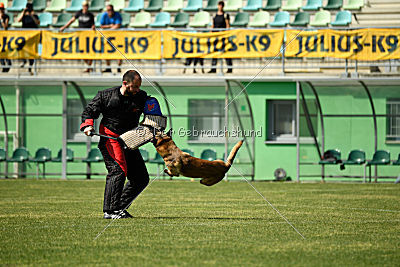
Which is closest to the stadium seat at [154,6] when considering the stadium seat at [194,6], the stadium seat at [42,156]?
the stadium seat at [194,6]

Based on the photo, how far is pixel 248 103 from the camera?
24141 mm

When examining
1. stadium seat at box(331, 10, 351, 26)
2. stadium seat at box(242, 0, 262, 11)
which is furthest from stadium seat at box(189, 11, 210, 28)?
stadium seat at box(331, 10, 351, 26)

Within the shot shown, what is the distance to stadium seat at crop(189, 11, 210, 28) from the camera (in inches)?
1122

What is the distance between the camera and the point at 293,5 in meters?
29.0

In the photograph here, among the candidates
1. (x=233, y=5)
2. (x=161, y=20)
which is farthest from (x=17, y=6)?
(x=233, y=5)

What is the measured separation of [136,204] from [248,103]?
430 inches

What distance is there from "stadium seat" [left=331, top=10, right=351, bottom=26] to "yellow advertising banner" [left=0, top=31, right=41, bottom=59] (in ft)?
36.1

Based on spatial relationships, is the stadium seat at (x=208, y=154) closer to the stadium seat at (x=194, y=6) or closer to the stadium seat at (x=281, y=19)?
the stadium seat at (x=281, y=19)

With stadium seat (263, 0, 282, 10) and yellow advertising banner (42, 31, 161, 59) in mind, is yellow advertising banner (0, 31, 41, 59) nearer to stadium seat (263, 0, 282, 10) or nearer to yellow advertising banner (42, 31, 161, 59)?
yellow advertising banner (42, 31, 161, 59)

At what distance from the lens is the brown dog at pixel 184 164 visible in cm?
957

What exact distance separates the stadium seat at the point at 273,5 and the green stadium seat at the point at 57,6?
28.0 ft

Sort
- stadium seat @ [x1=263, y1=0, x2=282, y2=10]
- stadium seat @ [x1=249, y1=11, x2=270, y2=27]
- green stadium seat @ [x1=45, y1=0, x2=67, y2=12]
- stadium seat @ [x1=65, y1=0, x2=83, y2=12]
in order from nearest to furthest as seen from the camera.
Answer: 1. stadium seat @ [x1=249, y1=11, x2=270, y2=27]
2. stadium seat @ [x1=263, y1=0, x2=282, y2=10]
3. stadium seat @ [x1=65, y1=0, x2=83, y2=12]
4. green stadium seat @ [x1=45, y1=0, x2=67, y2=12]

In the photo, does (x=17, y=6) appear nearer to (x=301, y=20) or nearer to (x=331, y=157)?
(x=301, y=20)

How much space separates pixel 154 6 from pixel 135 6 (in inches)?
30.9
